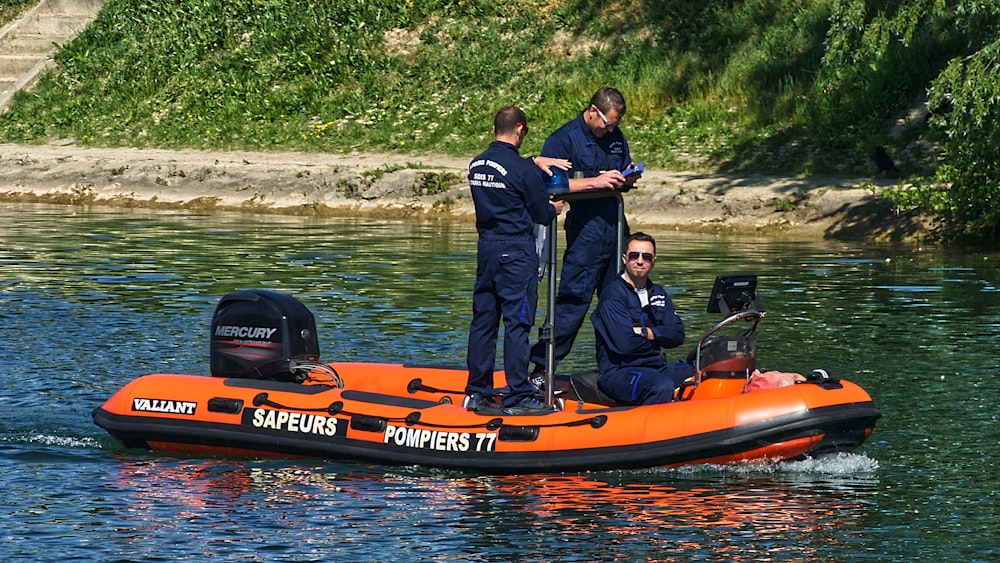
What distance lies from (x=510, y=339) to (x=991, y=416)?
3268 millimetres

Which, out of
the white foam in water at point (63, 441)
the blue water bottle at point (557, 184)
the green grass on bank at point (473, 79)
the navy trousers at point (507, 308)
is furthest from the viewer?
the green grass on bank at point (473, 79)

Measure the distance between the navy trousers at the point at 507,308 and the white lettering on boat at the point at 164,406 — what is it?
167cm

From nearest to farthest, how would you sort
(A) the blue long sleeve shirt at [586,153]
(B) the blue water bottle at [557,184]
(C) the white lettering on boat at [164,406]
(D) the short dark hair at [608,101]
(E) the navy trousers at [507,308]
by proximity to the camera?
(E) the navy trousers at [507,308], (B) the blue water bottle at [557,184], (C) the white lettering on boat at [164,406], (D) the short dark hair at [608,101], (A) the blue long sleeve shirt at [586,153]

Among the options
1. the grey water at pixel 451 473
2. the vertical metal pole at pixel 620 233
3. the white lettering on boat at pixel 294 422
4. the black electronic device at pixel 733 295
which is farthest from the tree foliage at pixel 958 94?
the white lettering on boat at pixel 294 422

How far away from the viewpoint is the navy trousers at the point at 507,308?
A: 30.3ft

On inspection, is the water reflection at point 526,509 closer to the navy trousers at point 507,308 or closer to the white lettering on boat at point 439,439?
the white lettering on boat at point 439,439

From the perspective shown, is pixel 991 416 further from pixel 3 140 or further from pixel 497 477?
pixel 3 140

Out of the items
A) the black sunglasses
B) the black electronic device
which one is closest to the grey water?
the black electronic device

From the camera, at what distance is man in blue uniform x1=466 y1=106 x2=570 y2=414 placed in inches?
361

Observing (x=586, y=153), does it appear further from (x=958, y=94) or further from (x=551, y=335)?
(x=958, y=94)

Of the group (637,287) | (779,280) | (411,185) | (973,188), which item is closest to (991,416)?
(637,287)

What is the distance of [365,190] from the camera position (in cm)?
2508

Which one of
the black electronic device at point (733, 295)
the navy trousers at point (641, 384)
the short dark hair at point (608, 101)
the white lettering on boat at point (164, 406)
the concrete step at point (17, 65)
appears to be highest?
the concrete step at point (17, 65)

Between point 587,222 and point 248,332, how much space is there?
2.16m
